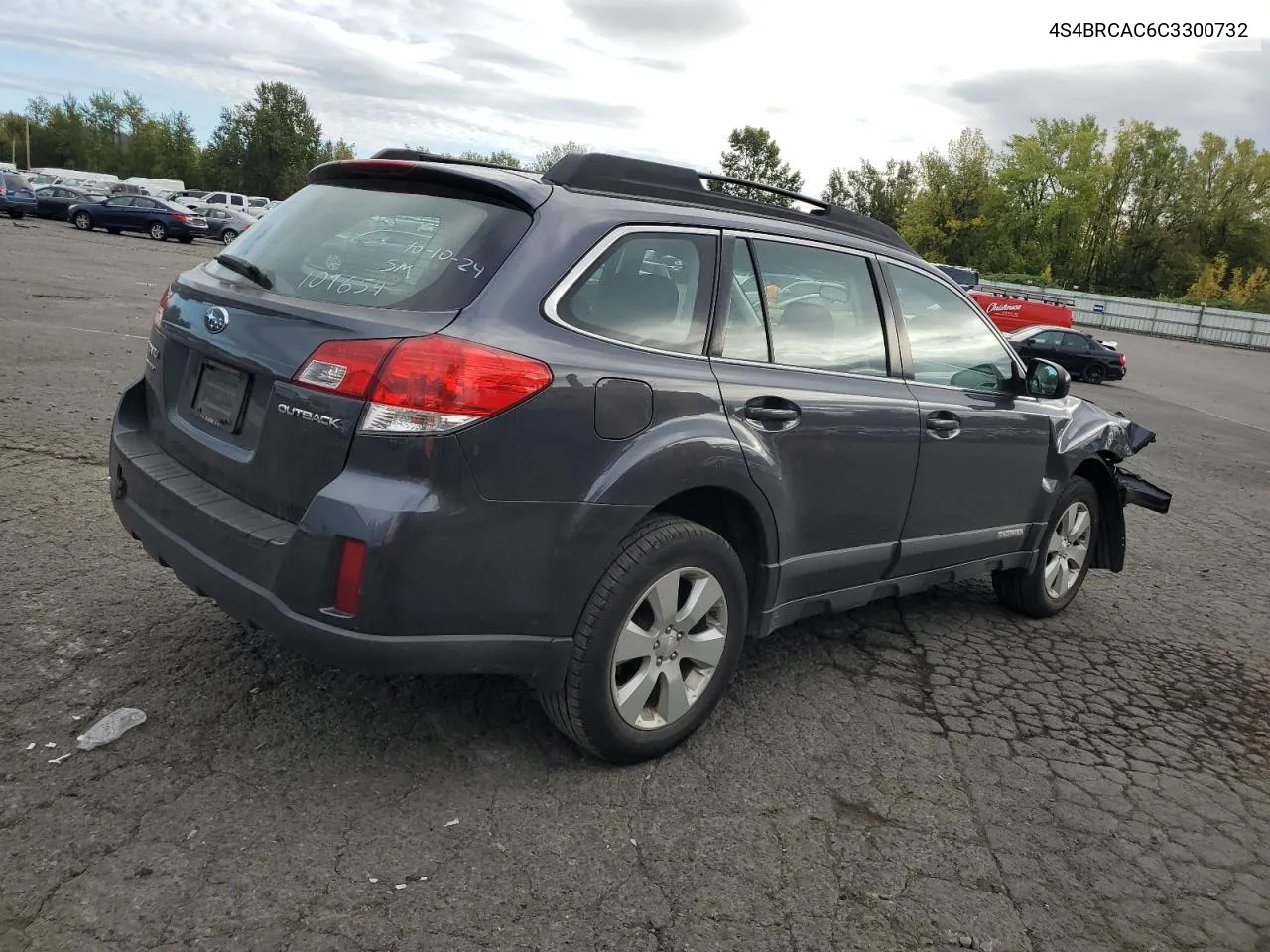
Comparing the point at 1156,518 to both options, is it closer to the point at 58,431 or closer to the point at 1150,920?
the point at 1150,920

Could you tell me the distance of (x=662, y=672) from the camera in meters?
3.28

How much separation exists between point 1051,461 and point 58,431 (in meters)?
5.95

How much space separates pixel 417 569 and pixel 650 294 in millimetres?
1176

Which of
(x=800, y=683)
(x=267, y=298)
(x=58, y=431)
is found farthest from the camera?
(x=58, y=431)

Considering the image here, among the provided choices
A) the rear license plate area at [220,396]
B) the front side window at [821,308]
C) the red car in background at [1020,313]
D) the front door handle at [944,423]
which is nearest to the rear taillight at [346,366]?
the rear license plate area at [220,396]

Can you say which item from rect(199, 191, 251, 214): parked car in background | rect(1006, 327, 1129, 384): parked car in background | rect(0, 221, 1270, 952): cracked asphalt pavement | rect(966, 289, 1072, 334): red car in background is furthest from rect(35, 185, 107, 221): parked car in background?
rect(0, 221, 1270, 952): cracked asphalt pavement

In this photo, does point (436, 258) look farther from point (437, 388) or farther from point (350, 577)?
point (350, 577)

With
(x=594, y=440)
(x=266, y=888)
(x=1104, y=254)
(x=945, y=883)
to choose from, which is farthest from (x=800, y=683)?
(x=1104, y=254)

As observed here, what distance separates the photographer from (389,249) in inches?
123

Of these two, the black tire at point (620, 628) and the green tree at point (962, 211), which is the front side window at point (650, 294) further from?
the green tree at point (962, 211)

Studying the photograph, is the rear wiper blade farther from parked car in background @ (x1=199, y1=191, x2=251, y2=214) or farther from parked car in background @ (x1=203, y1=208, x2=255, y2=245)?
parked car in background @ (x1=199, y1=191, x2=251, y2=214)

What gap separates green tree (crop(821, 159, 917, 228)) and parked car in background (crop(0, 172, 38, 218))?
6905cm

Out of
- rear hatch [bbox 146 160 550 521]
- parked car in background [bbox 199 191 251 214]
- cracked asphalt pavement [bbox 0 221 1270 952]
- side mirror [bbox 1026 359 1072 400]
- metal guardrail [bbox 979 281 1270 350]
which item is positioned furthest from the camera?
parked car in background [bbox 199 191 251 214]

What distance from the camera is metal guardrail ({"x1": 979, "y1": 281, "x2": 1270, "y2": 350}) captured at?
5044 centimetres
